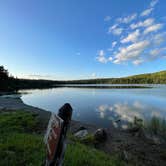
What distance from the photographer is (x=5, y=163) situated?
423 cm

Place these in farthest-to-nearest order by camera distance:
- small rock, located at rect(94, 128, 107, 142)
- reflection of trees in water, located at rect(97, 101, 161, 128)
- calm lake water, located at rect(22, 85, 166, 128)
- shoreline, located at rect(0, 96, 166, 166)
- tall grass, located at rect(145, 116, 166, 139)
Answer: calm lake water, located at rect(22, 85, 166, 128) < reflection of trees in water, located at rect(97, 101, 161, 128) < tall grass, located at rect(145, 116, 166, 139) < small rock, located at rect(94, 128, 107, 142) < shoreline, located at rect(0, 96, 166, 166)

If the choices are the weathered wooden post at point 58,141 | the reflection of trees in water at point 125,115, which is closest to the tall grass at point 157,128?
the reflection of trees in water at point 125,115

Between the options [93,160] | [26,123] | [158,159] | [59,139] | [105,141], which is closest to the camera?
[59,139]

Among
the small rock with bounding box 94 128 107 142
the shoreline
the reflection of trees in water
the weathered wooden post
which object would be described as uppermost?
the weathered wooden post

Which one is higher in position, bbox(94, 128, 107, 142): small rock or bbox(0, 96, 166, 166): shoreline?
bbox(94, 128, 107, 142): small rock

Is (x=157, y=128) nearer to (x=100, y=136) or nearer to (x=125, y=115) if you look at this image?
(x=100, y=136)

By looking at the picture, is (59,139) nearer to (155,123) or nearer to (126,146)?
(126,146)

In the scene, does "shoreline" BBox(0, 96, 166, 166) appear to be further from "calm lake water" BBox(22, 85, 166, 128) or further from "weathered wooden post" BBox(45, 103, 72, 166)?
"weathered wooden post" BBox(45, 103, 72, 166)

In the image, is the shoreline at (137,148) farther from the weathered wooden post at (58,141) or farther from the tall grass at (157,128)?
the weathered wooden post at (58,141)

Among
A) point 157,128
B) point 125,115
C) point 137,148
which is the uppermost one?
point 137,148

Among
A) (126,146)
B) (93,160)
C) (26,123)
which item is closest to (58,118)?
(93,160)

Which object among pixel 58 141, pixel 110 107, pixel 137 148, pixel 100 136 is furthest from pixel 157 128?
pixel 58 141

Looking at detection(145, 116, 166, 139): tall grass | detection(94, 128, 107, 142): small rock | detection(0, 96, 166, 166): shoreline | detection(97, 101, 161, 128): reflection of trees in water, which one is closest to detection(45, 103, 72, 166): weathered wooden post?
detection(0, 96, 166, 166): shoreline

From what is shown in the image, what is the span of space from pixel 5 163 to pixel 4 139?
6.96ft
